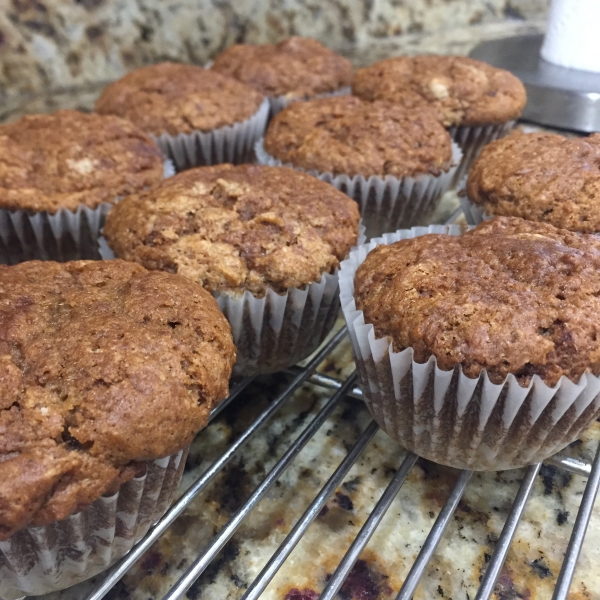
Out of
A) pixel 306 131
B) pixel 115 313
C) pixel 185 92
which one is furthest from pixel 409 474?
pixel 185 92

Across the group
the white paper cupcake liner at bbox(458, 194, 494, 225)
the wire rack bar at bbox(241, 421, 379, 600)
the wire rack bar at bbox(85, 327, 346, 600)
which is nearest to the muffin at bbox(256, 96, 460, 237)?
the white paper cupcake liner at bbox(458, 194, 494, 225)

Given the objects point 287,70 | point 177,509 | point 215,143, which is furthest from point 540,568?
point 287,70

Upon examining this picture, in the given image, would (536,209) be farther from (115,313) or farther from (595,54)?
(595,54)

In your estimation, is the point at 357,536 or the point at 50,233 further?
the point at 50,233

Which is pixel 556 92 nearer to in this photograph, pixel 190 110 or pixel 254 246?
pixel 190 110

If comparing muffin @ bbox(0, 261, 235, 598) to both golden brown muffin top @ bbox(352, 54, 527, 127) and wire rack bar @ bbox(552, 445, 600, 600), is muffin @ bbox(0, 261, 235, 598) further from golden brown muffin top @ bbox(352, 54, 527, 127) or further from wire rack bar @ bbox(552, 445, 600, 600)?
golden brown muffin top @ bbox(352, 54, 527, 127)
